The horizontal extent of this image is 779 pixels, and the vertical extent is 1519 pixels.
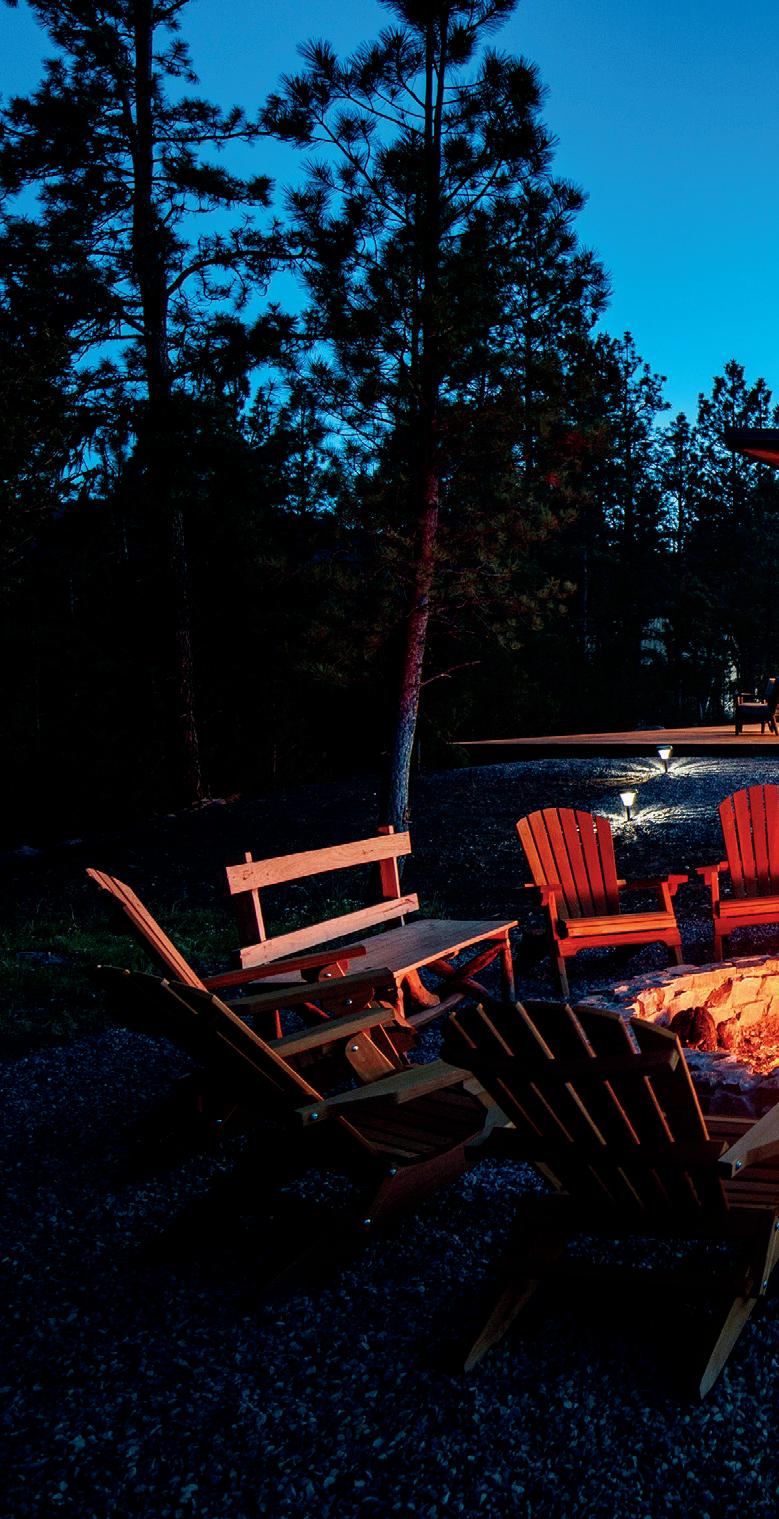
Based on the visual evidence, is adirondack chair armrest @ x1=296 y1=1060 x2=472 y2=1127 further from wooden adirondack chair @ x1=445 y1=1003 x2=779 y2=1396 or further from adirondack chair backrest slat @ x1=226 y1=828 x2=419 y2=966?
adirondack chair backrest slat @ x1=226 y1=828 x2=419 y2=966

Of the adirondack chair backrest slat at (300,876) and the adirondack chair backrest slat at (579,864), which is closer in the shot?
the adirondack chair backrest slat at (300,876)

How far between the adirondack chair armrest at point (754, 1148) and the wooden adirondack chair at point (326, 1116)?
0.56m

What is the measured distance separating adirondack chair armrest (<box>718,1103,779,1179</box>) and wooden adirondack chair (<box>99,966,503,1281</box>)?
1.83 feet

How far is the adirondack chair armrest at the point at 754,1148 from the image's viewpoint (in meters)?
2.03

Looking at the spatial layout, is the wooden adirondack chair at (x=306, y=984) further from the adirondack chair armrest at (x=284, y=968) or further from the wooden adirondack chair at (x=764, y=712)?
the wooden adirondack chair at (x=764, y=712)

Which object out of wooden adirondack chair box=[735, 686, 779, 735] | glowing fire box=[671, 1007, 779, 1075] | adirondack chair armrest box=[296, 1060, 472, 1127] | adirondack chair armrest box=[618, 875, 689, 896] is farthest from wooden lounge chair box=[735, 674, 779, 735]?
adirondack chair armrest box=[296, 1060, 472, 1127]

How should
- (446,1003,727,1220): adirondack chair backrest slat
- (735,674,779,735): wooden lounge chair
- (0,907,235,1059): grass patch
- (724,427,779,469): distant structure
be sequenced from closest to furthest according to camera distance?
A: (446,1003,727,1220): adirondack chair backrest slat
(724,427,779,469): distant structure
(0,907,235,1059): grass patch
(735,674,779,735): wooden lounge chair

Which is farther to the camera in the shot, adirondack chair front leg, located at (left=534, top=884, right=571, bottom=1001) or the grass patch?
the grass patch

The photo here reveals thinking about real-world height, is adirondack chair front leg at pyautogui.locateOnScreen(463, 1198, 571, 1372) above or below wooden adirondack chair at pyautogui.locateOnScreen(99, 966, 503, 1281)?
below

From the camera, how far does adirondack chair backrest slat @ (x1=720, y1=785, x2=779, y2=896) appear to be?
17.2ft

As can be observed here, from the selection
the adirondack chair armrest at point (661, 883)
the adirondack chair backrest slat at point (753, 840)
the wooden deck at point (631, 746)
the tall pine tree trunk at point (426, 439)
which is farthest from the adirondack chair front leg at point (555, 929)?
the wooden deck at point (631, 746)

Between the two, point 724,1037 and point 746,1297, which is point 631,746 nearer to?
point 724,1037

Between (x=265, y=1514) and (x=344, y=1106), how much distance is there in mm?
812

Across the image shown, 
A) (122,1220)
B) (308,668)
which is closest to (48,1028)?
(122,1220)
